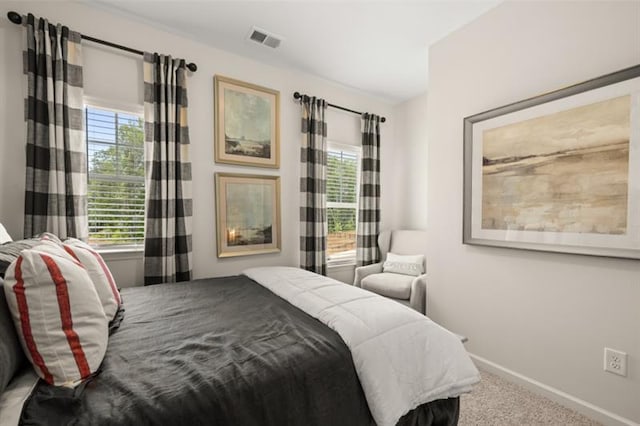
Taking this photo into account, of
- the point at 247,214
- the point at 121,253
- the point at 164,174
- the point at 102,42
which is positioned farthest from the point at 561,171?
the point at 102,42

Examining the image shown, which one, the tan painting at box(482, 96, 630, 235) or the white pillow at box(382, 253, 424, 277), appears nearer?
the tan painting at box(482, 96, 630, 235)

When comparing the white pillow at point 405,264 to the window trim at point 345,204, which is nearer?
the white pillow at point 405,264

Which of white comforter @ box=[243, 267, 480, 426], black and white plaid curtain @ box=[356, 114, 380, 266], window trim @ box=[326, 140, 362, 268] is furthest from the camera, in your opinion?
black and white plaid curtain @ box=[356, 114, 380, 266]

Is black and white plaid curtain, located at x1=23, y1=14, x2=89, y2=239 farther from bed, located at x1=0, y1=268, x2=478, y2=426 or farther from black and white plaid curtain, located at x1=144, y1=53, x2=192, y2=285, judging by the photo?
bed, located at x1=0, y1=268, x2=478, y2=426

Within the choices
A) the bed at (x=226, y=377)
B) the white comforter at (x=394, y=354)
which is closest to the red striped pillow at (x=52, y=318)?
the bed at (x=226, y=377)

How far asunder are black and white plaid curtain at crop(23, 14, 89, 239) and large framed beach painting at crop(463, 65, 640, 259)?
300 cm

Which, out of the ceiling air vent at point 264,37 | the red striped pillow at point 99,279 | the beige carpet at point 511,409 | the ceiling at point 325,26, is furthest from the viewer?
the ceiling air vent at point 264,37

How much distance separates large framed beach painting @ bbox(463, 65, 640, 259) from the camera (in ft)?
5.01

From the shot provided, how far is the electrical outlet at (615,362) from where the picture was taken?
155cm

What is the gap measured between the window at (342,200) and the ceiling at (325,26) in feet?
3.34

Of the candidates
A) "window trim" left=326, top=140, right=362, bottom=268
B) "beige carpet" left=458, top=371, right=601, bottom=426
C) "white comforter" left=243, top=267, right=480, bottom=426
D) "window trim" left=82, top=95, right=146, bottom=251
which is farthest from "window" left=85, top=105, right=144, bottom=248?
"beige carpet" left=458, top=371, right=601, bottom=426

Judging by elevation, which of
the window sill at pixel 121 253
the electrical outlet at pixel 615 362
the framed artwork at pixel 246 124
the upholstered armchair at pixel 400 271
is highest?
the framed artwork at pixel 246 124

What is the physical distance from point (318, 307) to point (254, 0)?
7.47ft

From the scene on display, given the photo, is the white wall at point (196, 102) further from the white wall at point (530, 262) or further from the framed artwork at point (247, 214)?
the white wall at point (530, 262)
